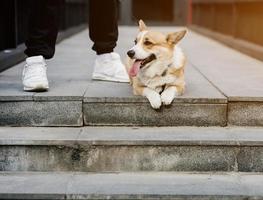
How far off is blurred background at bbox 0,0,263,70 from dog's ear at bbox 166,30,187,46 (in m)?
0.88

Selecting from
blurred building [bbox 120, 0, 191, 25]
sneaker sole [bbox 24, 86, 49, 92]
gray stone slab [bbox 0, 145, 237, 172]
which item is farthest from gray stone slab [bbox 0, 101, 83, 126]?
blurred building [bbox 120, 0, 191, 25]

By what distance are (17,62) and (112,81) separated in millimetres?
1391

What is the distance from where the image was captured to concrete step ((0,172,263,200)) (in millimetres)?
2754

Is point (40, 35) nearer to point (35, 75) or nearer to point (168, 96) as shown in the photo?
point (35, 75)

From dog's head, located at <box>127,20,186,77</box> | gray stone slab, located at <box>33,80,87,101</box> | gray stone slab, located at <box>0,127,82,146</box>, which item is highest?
dog's head, located at <box>127,20,186,77</box>

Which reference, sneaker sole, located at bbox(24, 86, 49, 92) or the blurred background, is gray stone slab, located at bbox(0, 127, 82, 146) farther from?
the blurred background

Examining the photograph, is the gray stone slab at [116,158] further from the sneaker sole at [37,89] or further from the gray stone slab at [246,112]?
the sneaker sole at [37,89]

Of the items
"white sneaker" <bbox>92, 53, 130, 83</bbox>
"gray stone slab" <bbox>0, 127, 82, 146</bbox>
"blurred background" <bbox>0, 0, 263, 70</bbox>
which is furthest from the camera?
"blurred background" <bbox>0, 0, 263, 70</bbox>

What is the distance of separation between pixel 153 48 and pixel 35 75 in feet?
2.49

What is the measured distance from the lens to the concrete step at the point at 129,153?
3072 mm

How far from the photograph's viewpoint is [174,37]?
3.49m

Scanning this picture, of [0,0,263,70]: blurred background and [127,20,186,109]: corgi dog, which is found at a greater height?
[127,20,186,109]: corgi dog

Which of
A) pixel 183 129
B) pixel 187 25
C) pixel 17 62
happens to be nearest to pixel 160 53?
pixel 183 129

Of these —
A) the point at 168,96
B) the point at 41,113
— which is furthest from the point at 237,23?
the point at 41,113
